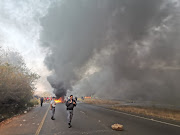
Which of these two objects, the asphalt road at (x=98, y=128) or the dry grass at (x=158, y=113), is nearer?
the asphalt road at (x=98, y=128)

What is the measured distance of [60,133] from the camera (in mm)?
6785

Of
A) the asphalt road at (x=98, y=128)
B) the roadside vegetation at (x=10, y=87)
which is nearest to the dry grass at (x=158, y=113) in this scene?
the asphalt road at (x=98, y=128)

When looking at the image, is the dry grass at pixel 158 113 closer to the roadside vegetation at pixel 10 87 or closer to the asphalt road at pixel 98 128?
the asphalt road at pixel 98 128

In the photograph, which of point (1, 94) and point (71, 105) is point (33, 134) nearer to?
point (71, 105)

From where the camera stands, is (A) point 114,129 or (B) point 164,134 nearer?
(B) point 164,134

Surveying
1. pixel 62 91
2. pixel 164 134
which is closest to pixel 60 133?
pixel 164 134

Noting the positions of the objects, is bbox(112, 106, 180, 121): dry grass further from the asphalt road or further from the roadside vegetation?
the roadside vegetation

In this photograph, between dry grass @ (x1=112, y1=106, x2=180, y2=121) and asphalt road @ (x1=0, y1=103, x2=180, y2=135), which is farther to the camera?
dry grass @ (x1=112, y1=106, x2=180, y2=121)

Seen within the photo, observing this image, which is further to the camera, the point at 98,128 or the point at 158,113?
the point at 158,113

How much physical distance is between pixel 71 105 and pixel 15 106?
1472 cm

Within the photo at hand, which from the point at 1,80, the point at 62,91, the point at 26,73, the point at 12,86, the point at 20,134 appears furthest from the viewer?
the point at 62,91

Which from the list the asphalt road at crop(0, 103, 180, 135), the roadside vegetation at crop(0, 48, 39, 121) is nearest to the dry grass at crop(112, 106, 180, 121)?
the asphalt road at crop(0, 103, 180, 135)

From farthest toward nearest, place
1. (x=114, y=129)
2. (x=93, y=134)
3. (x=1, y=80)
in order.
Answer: (x=1, y=80)
(x=114, y=129)
(x=93, y=134)

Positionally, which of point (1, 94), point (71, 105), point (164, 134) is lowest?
point (164, 134)
